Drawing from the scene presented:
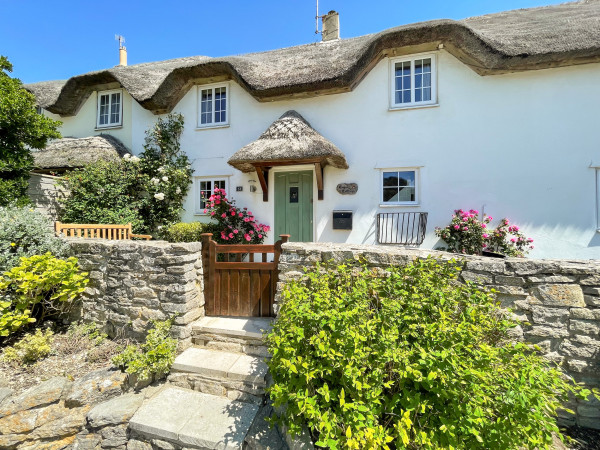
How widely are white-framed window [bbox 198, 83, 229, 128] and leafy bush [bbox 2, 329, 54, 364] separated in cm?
615

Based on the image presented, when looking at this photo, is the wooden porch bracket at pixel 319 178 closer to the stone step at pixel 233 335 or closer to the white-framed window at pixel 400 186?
the white-framed window at pixel 400 186

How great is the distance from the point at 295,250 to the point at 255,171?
14.3 feet

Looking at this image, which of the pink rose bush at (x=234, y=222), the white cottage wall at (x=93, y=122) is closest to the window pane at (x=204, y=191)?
the pink rose bush at (x=234, y=222)

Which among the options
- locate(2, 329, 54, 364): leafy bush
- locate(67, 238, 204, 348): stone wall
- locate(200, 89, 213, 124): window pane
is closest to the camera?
locate(2, 329, 54, 364): leafy bush

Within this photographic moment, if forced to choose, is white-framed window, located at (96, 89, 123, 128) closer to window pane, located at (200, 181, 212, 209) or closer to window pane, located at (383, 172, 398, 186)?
window pane, located at (200, 181, 212, 209)

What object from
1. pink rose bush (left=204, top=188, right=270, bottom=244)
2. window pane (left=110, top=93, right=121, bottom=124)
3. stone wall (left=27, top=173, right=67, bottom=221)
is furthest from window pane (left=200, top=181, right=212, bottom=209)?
window pane (left=110, top=93, right=121, bottom=124)

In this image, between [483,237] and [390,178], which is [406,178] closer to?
[390,178]

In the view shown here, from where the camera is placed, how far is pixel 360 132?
21.6ft

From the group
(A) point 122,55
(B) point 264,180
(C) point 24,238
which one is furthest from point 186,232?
(A) point 122,55

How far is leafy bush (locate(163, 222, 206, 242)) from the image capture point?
6473 mm

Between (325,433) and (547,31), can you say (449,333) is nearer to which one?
(325,433)

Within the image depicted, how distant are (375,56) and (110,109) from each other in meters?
8.48

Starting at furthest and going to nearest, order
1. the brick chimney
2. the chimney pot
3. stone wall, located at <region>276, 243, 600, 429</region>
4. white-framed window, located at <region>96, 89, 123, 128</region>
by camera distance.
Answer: the chimney pot, white-framed window, located at <region>96, 89, 123, 128</region>, the brick chimney, stone wall, located at <region>276, 243, 600, 429</region>

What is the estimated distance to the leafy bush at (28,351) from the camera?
3.19m
